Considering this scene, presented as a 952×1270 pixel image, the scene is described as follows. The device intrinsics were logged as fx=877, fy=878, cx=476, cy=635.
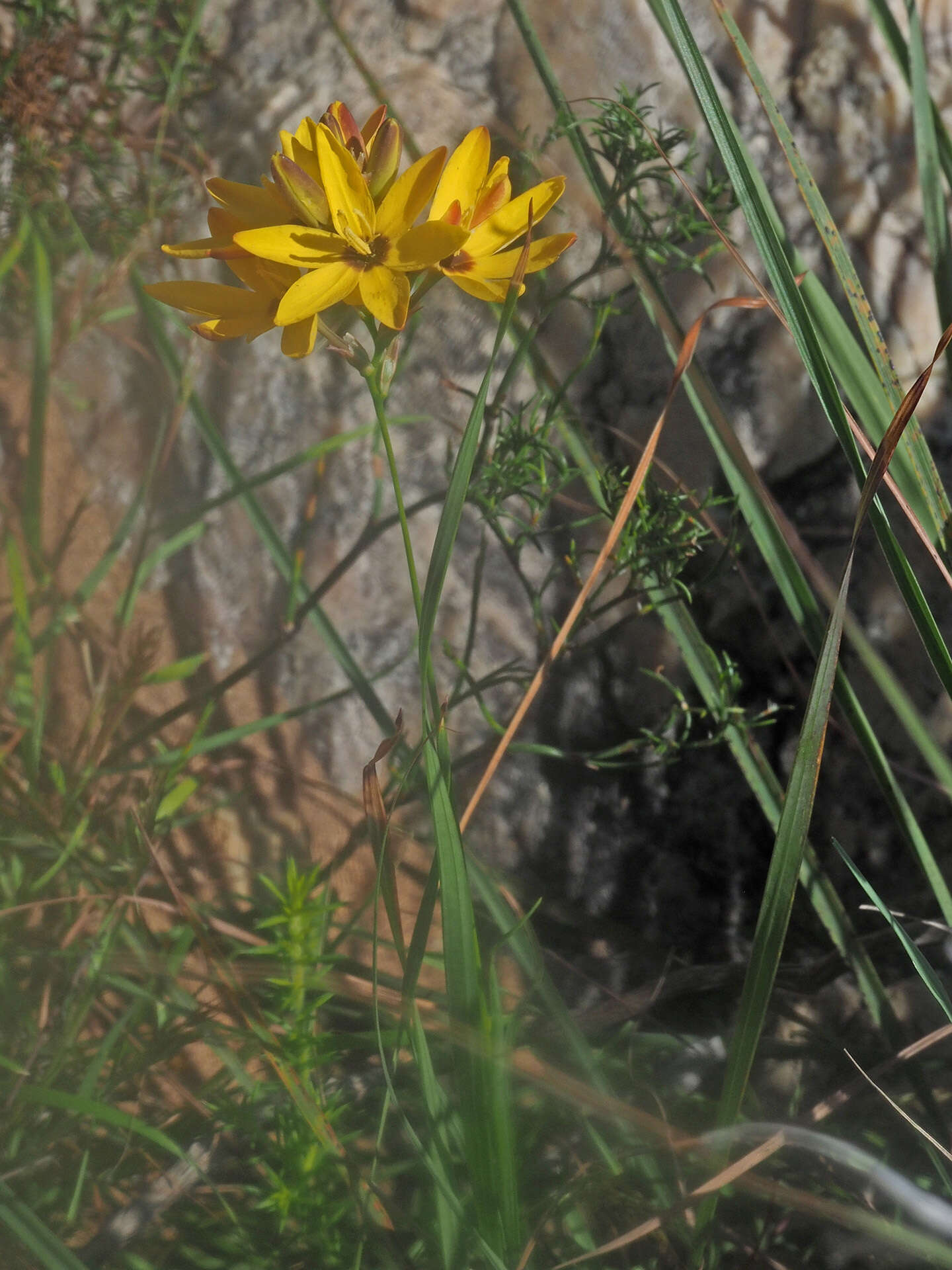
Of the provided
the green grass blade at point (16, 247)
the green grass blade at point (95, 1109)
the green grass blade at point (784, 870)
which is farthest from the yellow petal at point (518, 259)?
the green grass blade at point (16, 247)

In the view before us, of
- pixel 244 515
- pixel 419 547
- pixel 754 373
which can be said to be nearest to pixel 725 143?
pixel 754 373

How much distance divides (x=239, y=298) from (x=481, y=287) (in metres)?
0.13

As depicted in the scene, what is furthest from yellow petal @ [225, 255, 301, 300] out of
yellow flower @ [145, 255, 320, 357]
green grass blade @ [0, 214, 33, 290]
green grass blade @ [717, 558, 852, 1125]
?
green grass blade @ [0, 214, 33, 290]

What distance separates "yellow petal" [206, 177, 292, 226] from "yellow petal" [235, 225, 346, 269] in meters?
0.02

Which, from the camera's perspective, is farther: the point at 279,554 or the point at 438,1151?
the point at 279,554

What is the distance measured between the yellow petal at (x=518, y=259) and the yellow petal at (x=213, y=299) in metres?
0.12

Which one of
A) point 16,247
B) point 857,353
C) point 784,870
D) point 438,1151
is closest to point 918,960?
point 784,870

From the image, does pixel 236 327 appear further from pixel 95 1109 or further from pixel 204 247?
pixel 95 1109

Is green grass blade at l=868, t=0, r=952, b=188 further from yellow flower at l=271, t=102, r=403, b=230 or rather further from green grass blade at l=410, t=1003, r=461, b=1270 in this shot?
green grass blade at l=410, t=1003, r=461, b=1270

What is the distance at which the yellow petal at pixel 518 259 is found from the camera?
0.46 m

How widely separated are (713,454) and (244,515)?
0.52 m

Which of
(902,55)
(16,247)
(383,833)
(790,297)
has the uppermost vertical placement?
(16,247)

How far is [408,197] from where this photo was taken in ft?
1.45

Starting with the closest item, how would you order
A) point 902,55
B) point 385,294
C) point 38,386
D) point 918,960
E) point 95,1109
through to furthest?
point 385,294 < point 918,960 < point 95,1109 < point 902,55 < point 38,386
